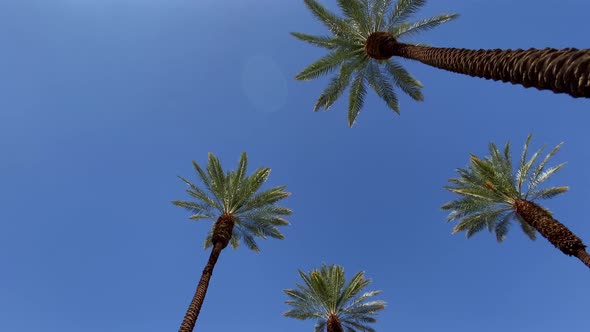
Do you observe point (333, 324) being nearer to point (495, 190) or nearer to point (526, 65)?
point (495, 190)

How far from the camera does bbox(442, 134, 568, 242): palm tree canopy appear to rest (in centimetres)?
2266

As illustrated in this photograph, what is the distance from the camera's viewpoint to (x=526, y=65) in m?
6.99

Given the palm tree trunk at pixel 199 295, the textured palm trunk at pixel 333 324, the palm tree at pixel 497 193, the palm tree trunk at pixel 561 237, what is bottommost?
the palm tree trunk at pixel 199 295

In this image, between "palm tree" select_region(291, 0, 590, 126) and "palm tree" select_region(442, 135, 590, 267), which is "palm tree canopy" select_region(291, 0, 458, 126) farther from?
"palm tree" select_region(442, 135, 590, 267)

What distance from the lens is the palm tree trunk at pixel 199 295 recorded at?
14.9m

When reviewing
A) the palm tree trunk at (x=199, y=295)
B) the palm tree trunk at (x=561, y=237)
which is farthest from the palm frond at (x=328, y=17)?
the palm tree trunk at (x=561, y=237)

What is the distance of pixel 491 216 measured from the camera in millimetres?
23891

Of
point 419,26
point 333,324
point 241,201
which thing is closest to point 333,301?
point 333,324

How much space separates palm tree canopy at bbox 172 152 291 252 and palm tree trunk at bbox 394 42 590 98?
14.6 meters

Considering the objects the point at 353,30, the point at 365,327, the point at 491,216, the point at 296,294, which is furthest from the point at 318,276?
the point at 353,30

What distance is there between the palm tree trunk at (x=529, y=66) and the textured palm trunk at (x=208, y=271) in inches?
527

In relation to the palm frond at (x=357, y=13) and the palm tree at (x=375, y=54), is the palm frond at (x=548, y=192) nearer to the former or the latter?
the palm tree at (x=375, y=54)

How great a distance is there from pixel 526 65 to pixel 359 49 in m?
12.5

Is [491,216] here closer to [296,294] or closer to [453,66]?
[296,294]
